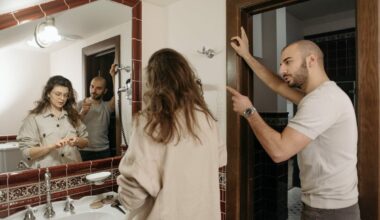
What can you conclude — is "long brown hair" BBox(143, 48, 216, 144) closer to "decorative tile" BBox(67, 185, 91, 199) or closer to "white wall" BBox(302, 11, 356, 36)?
"decorative tile" BBox(67, 185, 91, 199)

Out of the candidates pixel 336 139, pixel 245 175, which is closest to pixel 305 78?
pixel 336 139

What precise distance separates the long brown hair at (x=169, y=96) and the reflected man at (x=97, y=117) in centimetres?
71

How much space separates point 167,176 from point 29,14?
3.77ft

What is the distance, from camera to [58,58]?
152cm

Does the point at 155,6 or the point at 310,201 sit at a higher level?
the point at 155,6

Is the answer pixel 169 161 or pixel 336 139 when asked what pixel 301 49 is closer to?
pixel 336 139

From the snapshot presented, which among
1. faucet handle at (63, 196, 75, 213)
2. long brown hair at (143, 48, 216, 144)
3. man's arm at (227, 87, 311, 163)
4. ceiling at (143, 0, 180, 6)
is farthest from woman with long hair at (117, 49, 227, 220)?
ceiling at (143, 0, 180, 6)

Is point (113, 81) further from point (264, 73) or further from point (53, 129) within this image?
point (264, 73)

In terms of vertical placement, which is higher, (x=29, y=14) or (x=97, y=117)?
(x=29, y=14)

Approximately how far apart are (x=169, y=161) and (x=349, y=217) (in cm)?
77

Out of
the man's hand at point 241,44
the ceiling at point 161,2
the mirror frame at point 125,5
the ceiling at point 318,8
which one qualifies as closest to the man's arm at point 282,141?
the man's hand at point 241,44

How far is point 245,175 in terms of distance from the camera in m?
1.61

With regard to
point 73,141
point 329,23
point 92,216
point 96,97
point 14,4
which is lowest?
point 92,216

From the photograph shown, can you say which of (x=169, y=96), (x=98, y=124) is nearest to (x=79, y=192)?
(x=98, y=124)
